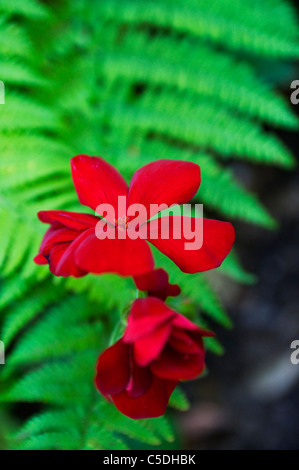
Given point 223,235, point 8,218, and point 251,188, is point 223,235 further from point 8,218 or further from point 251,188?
point 251,188

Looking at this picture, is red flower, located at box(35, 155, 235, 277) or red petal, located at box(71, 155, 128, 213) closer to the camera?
red flower, located at box(35, 155, 235, 277)

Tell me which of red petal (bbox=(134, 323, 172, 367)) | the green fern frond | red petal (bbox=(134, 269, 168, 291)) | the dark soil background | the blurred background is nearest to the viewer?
red petal (bbox=(134, 323, 172, 367))

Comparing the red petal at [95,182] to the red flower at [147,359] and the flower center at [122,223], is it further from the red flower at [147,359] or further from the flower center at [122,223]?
the red flower at [147,359]

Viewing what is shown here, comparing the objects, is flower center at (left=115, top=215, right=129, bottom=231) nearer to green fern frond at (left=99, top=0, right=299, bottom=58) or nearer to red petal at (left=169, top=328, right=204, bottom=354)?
red petal at (left=169, top=328, right=204, bottom=354)

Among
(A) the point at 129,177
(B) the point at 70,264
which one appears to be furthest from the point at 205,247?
(A) the point at 129,177

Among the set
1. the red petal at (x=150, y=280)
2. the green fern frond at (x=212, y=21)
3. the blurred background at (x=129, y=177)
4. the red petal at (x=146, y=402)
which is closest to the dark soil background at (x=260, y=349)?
the blurred background at (x=129, y=177)

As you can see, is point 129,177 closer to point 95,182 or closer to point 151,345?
point 95,182

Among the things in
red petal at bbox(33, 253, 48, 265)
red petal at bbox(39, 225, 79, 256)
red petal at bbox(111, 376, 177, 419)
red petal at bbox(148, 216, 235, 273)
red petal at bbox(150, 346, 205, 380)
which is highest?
red petal at bbox(39, 225, 79, 256)

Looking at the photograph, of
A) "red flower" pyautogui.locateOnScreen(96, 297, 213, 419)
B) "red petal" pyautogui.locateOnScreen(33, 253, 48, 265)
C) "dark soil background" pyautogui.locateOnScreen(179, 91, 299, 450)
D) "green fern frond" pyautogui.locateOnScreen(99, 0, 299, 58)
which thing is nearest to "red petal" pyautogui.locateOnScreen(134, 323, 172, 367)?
"red flower" pyautogui.locateOnScreen(96, 297, 213, 419)
